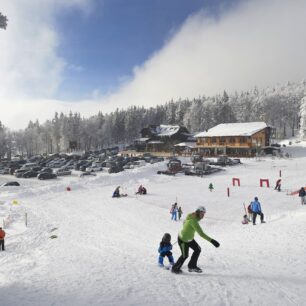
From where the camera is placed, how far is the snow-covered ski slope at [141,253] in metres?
7.14

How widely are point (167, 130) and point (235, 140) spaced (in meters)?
28.6

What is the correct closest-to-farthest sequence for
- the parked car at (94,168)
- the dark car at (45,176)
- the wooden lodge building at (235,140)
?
the dark car at (45,176)
the parked car at (94,168)
the wooden lodge building at (235,140)

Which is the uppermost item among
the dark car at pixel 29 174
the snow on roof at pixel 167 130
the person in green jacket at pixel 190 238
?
the snow on roof at pixel 167 130

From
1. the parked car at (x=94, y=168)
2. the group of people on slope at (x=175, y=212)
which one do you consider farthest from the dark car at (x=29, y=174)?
the group of people on slope at (x=175, y=212)

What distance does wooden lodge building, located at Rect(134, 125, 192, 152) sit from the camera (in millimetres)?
89812

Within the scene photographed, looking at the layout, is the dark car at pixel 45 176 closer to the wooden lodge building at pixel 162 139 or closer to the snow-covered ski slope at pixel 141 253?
the snow-covered ski slope at pixel 141 253

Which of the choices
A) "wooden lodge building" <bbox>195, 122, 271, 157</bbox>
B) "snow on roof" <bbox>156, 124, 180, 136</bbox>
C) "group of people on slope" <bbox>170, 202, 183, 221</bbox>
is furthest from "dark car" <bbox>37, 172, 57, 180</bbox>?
"snow on roof" <bbox>156, 124, 180, 136</bbox>

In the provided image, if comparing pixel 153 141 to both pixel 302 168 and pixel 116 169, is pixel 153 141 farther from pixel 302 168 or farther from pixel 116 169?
pixel 302 168

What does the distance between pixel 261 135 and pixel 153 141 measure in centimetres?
3134

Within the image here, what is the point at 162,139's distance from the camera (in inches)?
3617

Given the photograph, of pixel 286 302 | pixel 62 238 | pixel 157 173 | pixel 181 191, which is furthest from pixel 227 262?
pixel 157 173

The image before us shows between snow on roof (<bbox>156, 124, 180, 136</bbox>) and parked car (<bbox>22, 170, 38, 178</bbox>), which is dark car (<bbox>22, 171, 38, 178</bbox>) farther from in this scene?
snow on roof (<bbox>156, 124, 180, 136</bbox>)

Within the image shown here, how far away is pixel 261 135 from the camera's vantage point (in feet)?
233

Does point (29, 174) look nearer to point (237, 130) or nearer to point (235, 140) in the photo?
point (235, 140)
